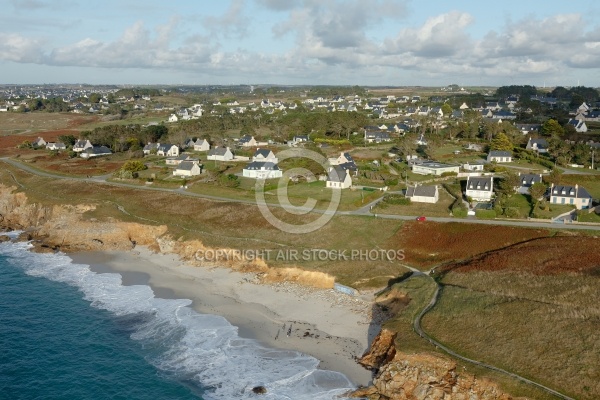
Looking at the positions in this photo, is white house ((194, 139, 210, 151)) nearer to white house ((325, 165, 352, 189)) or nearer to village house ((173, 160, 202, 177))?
village house ((173, 160, 202, 177))

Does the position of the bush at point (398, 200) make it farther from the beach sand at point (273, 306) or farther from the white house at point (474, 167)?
the white house at point (474, 167)

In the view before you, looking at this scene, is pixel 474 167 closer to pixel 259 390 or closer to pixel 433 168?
pixel 433 168

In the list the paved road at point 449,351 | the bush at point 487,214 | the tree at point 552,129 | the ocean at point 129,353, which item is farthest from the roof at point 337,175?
the tree at point 552,129

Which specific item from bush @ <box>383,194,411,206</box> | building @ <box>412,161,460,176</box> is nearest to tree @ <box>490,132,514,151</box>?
building @ <box>412,161,460,176</box>

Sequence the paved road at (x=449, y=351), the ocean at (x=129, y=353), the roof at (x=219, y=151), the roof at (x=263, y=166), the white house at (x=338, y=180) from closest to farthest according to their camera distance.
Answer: the paved road at (x=449, y=351) < the ocean at (x=129, y=353) < the white house at (x=338, y=180) < the roof at (x=263, y=166) < the roof at (x=219, y=151)

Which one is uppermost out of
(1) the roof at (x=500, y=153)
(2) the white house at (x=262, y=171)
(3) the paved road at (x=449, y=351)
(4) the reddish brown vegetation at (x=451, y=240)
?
(1) the roof at (x=500, y=153)

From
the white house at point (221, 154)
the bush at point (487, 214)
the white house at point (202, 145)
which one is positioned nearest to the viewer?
the bush at point (487, 214)

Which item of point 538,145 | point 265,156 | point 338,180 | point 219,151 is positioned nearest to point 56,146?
point 219,151

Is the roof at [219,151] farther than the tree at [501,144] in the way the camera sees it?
Yes

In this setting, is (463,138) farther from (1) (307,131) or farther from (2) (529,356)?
(2) (529,356)
